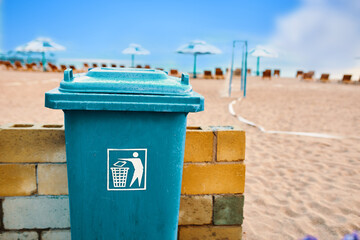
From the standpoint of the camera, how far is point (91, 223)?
182 cm

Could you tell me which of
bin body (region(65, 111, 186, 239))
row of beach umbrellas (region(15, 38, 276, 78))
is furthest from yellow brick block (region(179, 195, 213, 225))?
row of beach umbrellas (region(15, 38, 276, 78))

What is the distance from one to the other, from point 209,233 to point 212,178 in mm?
429

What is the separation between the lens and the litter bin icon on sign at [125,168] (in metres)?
1.68

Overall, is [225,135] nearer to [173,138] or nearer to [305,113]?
[173,138]

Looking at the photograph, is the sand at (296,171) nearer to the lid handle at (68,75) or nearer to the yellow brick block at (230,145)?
the yellow brick block at (230,145)

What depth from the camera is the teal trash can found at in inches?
62.5

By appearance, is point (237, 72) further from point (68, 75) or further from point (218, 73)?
point (68, 75)

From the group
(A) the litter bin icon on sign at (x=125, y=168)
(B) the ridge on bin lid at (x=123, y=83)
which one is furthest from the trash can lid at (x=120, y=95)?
(A) the litter bin icon on sign at (x=125, y=168)

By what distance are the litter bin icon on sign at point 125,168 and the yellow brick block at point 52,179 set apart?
636mm

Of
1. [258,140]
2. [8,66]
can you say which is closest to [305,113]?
[258,140]

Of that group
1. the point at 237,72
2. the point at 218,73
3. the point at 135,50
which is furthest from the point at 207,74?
the point at 135,50

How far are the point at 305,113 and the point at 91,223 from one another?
8.53m

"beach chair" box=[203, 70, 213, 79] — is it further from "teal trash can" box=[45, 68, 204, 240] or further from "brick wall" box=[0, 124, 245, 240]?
"teal trash can" box=[45, 68, 204, 240]

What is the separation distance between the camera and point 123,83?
1.60m
